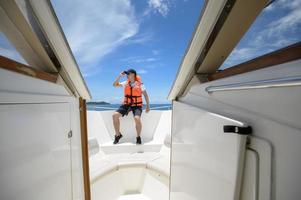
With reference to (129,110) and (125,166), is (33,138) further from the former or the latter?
(129,110)

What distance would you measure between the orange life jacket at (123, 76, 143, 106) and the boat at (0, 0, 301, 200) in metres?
1.61

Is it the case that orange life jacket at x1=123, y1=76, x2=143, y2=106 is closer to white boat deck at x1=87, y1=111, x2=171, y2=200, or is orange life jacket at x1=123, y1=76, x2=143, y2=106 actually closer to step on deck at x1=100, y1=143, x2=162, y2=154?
white boat deck at x1=87, y1=111, x2=171, y2=200

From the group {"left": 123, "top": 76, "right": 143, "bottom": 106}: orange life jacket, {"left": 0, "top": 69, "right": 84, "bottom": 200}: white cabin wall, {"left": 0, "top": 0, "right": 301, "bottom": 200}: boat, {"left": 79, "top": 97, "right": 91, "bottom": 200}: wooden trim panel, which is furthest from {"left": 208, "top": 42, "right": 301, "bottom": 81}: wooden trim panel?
{"left": 123, "top": 76, "right": 143, "bottom": 106}: orange life jacket

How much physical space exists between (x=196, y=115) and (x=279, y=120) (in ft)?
1.57

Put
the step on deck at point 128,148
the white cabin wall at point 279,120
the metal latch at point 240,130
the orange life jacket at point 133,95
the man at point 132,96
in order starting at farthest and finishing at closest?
the orange life jacket at point 133,95, the man at point 132,96, the step on deck at point 128,148, the metal latch at point 240,130, the white cabin wall at point 279,120

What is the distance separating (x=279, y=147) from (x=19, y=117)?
2.43 feet

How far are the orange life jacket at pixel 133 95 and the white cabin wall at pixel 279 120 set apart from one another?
248 centimetres

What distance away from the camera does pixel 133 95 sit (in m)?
3.06

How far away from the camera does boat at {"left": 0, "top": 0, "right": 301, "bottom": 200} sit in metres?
0.45

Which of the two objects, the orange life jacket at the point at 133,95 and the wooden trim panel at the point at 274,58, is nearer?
the wooden trim panel at the point at 274,58

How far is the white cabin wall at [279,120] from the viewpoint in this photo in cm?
41

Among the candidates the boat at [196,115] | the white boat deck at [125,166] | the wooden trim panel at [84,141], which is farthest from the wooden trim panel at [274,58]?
the white boat deck at [125,166]

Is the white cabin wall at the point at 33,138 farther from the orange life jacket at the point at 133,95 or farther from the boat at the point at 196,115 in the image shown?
the orange life jacket at the point at 133,95

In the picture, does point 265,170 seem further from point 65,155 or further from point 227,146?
point 65,155
